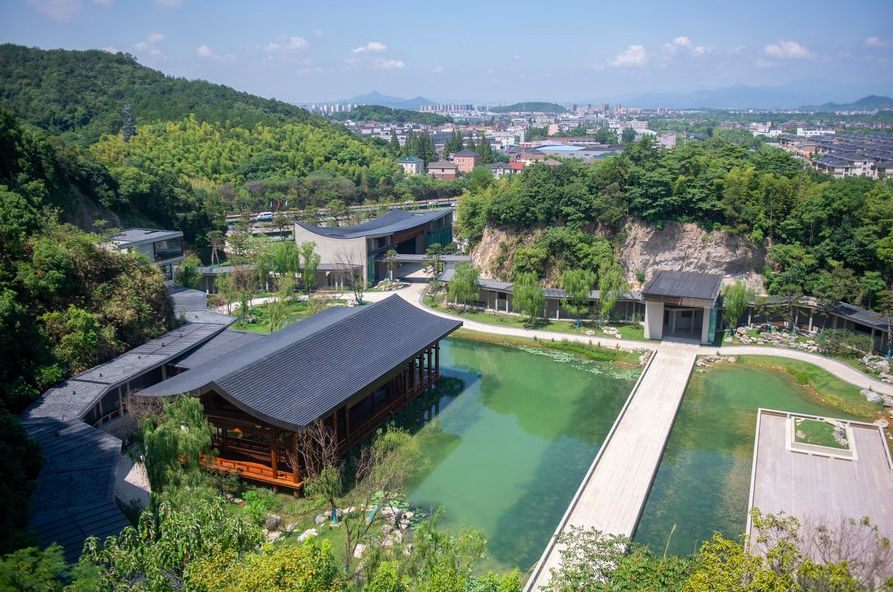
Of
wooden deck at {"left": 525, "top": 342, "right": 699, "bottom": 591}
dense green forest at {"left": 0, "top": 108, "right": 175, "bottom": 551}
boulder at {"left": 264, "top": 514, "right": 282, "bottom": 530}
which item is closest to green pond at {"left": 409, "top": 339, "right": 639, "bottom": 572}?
wooden deck at {"left": 525, "top": 342, "right": 699, "bottom": 591}

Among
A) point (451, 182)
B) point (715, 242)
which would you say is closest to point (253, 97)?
point (451, 182)

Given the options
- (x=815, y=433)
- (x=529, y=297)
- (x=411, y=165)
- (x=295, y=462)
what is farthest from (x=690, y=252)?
(x=411, y=165)

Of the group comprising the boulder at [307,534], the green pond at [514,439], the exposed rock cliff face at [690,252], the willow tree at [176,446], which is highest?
the exposed rock cliff face at [690,252]

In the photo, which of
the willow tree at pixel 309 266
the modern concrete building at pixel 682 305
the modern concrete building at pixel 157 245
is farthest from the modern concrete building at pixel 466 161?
the modern concrete building at pixel 682 305

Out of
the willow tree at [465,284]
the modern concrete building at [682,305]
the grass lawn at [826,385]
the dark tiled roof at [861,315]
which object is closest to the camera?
the grass lawn at [826,385]

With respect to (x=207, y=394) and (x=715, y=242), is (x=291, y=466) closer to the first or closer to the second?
(x=207, y=394)

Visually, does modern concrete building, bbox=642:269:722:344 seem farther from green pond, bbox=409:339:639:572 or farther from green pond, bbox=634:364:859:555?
green pond, bbox=409:339:639:572

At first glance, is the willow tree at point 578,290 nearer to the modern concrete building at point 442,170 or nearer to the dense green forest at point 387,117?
the modern concrete building at point 442,170

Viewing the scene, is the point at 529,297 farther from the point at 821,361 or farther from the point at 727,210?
the point at 821,361
